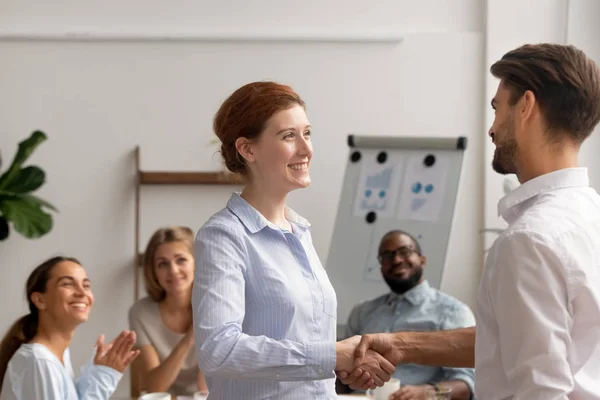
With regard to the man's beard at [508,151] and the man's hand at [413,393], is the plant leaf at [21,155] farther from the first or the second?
the man's beard at [508,151]

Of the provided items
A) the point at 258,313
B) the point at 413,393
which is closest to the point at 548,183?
the point at 258,313

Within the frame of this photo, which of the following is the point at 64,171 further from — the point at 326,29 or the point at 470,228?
the point at 470,228

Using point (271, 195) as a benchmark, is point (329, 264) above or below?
below

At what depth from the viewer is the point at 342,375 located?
2.00 m

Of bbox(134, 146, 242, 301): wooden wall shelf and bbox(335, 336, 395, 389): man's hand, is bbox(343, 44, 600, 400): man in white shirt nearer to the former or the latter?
bbox(335, 336, 395, 389): man's hand

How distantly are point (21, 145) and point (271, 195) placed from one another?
11.1ft

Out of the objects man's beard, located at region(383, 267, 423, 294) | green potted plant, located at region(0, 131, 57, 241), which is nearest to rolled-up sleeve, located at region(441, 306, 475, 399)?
man's beard, located at region(383, 267, 423, 294)

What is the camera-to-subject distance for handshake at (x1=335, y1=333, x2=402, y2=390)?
78.2 inches

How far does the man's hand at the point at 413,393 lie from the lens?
227 centimetres

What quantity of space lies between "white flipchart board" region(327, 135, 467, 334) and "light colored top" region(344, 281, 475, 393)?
1.54ft

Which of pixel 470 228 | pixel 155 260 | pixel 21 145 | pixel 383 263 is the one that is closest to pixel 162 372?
pixel 155 260

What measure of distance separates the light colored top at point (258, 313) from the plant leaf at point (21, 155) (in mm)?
3348

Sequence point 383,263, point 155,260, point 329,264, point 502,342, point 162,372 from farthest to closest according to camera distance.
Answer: point 329,264 < point 383,263 < point 155,260 < point 162,372 < point 502,342

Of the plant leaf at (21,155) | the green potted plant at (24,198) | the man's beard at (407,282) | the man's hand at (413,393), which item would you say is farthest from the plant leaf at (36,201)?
the man's hand at (413,393)
